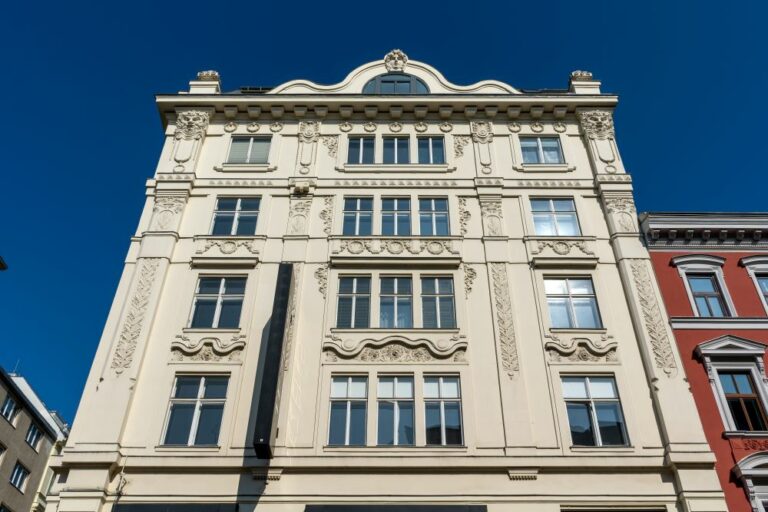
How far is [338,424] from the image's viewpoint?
16812mm

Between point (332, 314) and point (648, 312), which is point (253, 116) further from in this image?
point (648, 312)

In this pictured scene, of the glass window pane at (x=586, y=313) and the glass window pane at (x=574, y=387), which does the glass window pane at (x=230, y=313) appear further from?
the glass window pane at (x=586, y=313)

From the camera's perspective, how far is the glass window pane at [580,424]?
16359 mm

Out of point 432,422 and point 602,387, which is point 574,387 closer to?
point 602,387

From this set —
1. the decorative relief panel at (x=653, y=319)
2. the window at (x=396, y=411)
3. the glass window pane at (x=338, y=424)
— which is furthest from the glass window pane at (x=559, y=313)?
the glass window pane at (x=338, y=424)

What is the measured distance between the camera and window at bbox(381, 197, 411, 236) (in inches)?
853

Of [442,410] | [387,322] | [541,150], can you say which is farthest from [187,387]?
[541,150]

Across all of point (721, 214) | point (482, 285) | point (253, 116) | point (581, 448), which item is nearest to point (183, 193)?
point (253, 116)

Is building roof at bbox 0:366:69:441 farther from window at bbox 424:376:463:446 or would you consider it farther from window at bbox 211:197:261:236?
window at bbox 424:376:463:446

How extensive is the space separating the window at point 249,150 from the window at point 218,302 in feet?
19.7

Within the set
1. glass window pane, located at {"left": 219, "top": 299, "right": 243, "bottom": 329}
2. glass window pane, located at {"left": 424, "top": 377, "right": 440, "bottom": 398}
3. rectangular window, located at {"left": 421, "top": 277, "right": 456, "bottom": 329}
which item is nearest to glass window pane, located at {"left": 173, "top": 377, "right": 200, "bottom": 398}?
glass window pane, located at {"left": 219, "top": 299, "right": 243, "bottom": 329}

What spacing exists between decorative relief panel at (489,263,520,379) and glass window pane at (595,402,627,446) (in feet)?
8.53

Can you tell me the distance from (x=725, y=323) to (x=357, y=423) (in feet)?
38.8

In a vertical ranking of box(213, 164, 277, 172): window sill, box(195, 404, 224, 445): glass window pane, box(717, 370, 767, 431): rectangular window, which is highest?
box(213, 164, 277, 172): window sill
